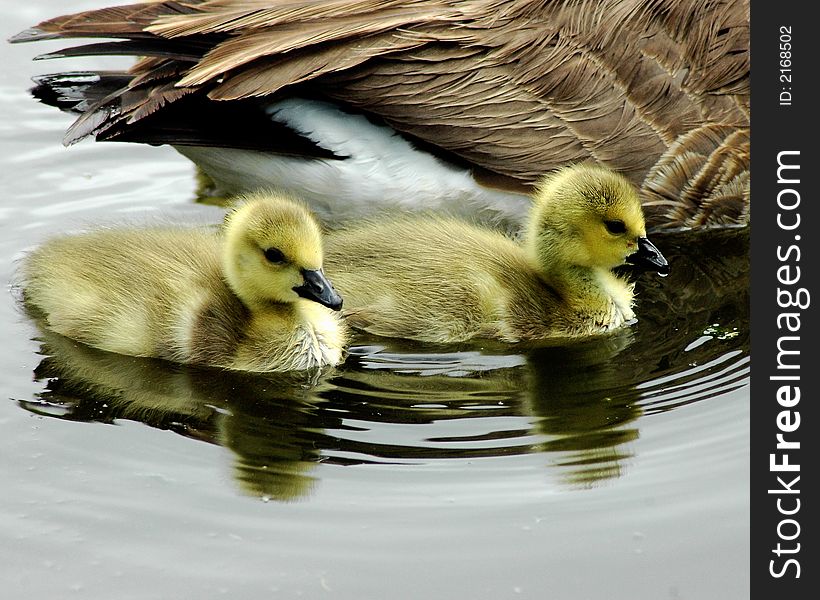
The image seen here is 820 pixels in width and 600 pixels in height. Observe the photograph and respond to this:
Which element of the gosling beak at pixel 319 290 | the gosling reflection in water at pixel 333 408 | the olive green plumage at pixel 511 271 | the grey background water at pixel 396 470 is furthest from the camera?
the olive green plumage at pixel 511 271

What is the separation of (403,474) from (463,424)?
43 centimetres

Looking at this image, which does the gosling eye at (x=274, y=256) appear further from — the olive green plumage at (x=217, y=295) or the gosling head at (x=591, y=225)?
the gosling head at (x=591, y=225)

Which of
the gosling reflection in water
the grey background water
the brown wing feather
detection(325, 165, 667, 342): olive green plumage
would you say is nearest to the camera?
the grey background water

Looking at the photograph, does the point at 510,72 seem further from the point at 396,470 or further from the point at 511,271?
the point at 396,470

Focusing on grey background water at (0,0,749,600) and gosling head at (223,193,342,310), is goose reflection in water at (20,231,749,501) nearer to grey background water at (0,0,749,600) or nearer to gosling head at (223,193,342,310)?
grey background water at (0,0,749,600)

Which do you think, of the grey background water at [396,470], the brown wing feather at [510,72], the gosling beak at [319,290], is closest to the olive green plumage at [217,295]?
the gosling beak at [319,290]

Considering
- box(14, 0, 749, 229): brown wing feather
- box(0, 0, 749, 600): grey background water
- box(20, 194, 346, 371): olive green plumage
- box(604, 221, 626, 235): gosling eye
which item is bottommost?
box(0, 0, 749, 600): grey background water

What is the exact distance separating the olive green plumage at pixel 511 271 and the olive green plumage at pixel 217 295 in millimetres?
258

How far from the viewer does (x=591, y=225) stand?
5.27 metres

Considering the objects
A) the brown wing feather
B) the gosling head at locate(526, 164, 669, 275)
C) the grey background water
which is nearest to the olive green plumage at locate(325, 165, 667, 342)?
the gosling head at locate(526, 164, 669, 275)

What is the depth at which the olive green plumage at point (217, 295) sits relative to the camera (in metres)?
4.86

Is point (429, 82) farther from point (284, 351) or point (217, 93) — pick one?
point (284, 351)

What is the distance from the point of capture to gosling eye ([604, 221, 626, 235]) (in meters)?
5.27

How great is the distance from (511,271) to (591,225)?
1.19 feet
